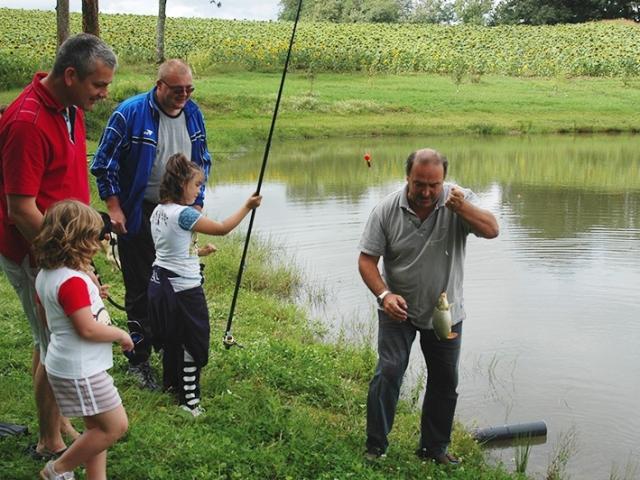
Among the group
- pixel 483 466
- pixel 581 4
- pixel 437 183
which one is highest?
pixel 581 4

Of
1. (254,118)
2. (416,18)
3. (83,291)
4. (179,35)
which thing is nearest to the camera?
(83,291)

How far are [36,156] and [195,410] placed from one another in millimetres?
1834

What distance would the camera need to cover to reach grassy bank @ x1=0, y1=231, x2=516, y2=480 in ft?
13.3

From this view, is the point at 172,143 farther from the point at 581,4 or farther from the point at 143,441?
the point at 581,4

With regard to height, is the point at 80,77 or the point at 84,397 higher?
the point at 80,77

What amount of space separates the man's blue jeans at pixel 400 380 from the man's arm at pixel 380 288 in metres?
0.17

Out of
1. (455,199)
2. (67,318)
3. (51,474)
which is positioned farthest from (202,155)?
(51,474)

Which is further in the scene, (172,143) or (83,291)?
(172,143)

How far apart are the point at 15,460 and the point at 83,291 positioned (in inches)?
45.5

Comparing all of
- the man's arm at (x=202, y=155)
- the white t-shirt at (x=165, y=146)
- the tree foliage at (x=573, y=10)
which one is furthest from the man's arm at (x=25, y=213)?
the tree foliage at (x=573, y=10)

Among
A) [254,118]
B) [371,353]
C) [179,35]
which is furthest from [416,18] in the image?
[371,353]

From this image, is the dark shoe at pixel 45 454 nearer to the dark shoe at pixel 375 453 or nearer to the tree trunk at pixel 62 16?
the dark shoe at pixel 375 453

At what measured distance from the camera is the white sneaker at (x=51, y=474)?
3.54 m

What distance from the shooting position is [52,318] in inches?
132
